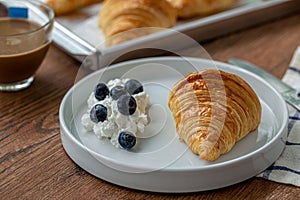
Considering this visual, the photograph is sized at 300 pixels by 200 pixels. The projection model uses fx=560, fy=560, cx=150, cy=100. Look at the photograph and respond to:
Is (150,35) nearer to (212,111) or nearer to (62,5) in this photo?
(62,5)

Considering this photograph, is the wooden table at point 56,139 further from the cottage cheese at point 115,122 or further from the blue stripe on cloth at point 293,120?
the blue stripe on cloth at point 293,120

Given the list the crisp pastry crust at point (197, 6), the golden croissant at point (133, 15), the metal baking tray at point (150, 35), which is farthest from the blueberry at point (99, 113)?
the crisp pastry crust at point (197, 6)

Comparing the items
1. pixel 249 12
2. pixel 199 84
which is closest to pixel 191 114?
pixel 199 84

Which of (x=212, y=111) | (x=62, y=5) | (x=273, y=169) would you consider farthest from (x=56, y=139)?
(x=62, y=5)

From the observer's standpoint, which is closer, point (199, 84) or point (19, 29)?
point (199, 84)

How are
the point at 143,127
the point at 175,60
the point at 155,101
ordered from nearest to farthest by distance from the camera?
the point at 143,127, the point at 155,101, the point at 175,60

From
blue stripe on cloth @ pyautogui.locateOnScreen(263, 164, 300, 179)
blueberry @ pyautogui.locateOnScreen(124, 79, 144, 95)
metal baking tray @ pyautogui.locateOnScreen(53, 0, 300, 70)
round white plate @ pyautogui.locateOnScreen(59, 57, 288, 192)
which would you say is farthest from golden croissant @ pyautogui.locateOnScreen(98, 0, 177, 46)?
blue stripe on cloth @ pyautogui.locateOnScreen(263, 164, 300, 179)

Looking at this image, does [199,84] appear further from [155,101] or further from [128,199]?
[128,199]
